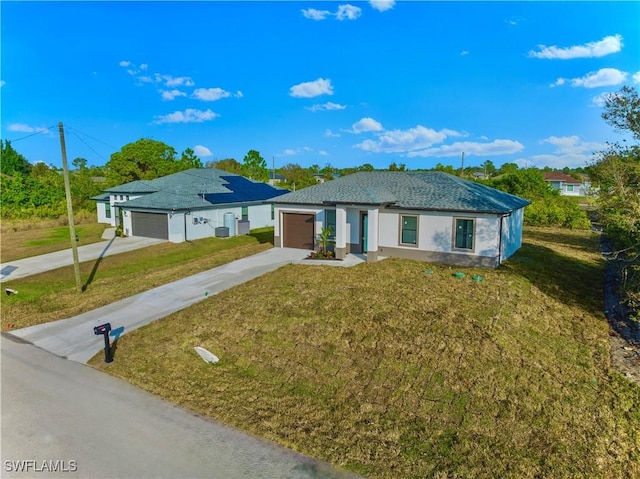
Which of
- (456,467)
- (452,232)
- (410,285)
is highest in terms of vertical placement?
(452,232)

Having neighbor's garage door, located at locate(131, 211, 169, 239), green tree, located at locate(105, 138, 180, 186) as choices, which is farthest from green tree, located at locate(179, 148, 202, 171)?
neighbor's garage door, located at locate(131, 211, 169, 239)

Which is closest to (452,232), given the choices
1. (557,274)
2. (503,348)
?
(557,274)

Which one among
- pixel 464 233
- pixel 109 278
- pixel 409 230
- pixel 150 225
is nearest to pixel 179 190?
pixel 150 225

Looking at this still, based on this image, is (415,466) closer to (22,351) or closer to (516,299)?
(516,299)

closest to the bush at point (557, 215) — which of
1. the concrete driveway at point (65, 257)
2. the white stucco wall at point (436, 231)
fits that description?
the white stucco wall at point (436, 231)

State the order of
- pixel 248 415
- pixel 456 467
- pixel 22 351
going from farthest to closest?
1. pixel 22 351
2. pixel 248 415
3. pixel 456 467

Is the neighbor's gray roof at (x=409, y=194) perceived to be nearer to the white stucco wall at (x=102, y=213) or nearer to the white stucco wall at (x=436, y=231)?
the white stucco wall at (x=436, y=231)

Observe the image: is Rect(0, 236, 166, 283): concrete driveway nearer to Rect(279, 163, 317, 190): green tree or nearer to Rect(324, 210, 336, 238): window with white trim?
Rect(324, 210, 336, 238): window with white trim

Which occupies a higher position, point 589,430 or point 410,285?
point 410,285
